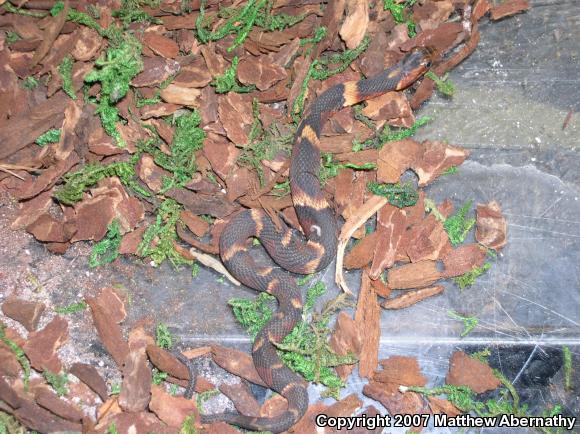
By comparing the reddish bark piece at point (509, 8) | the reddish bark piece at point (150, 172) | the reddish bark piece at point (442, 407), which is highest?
the reddish bark piece at point (509, 8)

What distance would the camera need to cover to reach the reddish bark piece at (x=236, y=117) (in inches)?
102

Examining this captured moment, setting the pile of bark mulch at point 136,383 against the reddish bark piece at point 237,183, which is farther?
the reddish bark piece at point 237,183

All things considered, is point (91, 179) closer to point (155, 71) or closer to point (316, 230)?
point (155, 71)

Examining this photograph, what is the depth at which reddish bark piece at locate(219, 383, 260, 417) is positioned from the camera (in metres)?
2.38

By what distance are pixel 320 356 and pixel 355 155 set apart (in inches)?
37.9

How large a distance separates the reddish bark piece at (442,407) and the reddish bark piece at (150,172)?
1591 mm

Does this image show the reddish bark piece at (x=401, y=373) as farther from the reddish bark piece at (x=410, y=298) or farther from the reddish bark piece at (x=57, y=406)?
the reddish bark piece at (x=57, y=406)

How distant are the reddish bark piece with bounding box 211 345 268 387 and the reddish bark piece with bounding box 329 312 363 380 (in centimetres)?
36

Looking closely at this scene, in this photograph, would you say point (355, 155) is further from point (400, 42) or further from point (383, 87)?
point (400, 42)

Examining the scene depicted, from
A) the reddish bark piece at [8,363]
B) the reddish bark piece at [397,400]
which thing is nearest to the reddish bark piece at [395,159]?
the reddish bark piece at [397,400]

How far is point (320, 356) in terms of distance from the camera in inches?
95.4

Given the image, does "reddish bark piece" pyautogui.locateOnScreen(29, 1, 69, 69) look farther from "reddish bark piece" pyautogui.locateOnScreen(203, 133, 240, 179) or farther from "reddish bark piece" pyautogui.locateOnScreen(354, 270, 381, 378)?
"reddish bark piece" pyautogui.locateOnScreen(354, 270, 381, 378)

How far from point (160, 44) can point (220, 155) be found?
2.04ft

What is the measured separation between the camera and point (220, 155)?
260 centimetres
